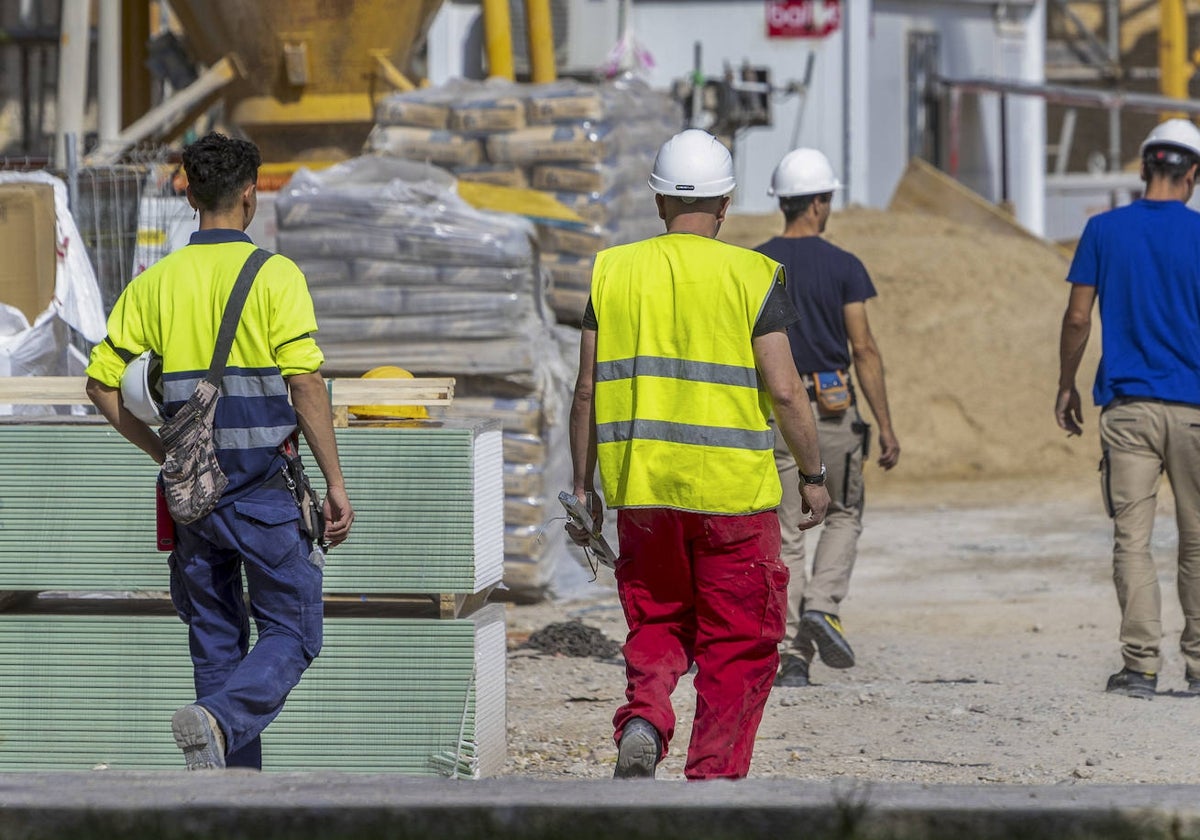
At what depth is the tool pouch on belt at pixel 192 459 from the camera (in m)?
4.16

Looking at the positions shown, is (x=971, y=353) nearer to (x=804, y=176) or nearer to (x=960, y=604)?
(x=960, y=604)

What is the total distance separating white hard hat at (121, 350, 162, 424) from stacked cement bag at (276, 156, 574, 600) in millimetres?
3892

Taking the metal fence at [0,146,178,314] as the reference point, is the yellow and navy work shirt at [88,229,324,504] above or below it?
below

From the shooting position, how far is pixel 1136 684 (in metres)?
6.38

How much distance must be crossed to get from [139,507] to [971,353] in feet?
33.6

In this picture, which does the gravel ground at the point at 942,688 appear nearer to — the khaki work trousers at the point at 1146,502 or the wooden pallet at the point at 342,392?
the khaki work trousers at the point at 1146,502

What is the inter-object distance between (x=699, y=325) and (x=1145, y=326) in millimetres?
2553

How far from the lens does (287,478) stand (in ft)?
14.1

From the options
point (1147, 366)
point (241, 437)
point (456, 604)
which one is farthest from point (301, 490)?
point (1147, 366)

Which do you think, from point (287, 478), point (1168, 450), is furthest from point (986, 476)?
point (287, 478)

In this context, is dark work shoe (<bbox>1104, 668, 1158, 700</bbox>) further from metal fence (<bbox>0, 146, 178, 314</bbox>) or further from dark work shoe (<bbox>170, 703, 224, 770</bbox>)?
metal fence (<bbox>0, 146, 178, 314</bbox>)

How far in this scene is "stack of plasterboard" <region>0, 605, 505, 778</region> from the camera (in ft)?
16.6

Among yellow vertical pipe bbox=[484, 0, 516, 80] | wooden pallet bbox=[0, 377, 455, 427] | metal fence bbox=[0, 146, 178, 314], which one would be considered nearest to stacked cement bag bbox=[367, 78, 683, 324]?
metal fence bbox=[0, 146, 178, 314]

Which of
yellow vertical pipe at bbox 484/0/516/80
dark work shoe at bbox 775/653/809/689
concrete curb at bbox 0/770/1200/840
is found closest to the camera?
concrete curb at bbox 0/770/1200/840
